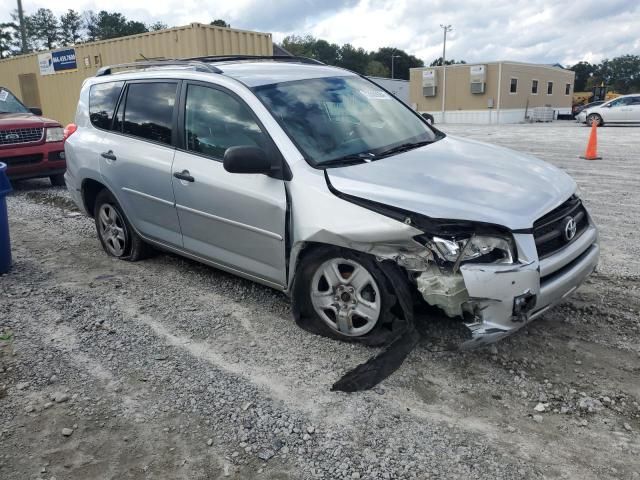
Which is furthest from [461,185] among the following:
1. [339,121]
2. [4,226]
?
[4,226]

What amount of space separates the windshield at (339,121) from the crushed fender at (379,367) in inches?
49.2

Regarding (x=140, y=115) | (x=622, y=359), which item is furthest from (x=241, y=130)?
(x=622, y=359)

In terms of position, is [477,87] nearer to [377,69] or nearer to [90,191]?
[90,191]

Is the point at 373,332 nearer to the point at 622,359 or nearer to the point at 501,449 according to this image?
the point at 501,449

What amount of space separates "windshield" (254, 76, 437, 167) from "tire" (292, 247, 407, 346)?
2.18 ft

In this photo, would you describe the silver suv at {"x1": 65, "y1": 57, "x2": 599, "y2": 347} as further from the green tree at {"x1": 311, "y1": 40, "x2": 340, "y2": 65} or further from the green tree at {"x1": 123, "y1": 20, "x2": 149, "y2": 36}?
the green tree at {"x1": 311, "y1": 40, "x2": 340, "y2": 65}

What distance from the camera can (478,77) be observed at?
36.7m

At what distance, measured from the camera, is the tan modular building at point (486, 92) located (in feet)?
120

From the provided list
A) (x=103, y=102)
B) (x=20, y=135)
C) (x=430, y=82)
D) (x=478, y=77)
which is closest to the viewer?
(x=103, y=102)

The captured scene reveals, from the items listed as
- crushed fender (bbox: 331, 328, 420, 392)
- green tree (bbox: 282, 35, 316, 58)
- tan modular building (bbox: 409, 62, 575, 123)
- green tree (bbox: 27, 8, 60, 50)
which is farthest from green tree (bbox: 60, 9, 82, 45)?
crushed fender (bbox: 331, 328, 420, 392)

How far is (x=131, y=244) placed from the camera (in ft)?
17.3

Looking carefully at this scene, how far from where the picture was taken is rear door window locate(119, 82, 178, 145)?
4414mm

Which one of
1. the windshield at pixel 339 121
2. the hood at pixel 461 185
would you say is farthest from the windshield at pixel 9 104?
the hood at pixel 461 185

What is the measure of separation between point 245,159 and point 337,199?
66 cm
